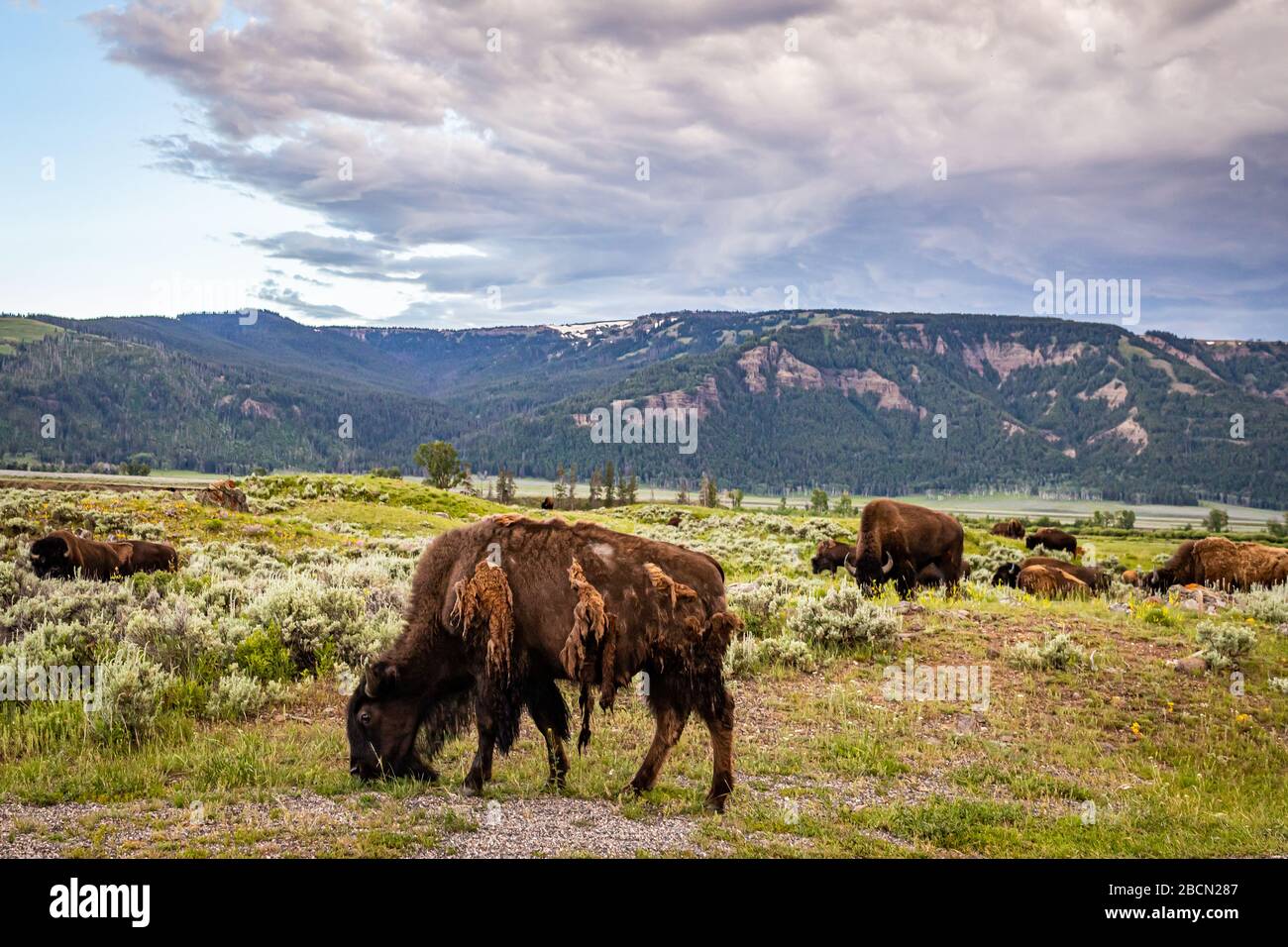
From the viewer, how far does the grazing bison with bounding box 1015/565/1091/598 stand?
23.2m

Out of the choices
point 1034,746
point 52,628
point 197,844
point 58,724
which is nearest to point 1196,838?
point 1034,746

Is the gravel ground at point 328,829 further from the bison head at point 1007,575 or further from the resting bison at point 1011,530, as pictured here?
the resting bison at point 1011,530

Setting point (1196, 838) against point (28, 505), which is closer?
point (1196, 838)

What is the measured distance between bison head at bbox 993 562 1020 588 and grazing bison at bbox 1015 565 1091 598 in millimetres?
1454

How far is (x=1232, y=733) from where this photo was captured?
10086 mm

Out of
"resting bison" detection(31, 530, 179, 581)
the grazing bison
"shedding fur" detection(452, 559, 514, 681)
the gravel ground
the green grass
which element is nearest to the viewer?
the gravel ground

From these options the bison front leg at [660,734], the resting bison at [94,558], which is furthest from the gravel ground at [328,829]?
the resting bison at [94,558]

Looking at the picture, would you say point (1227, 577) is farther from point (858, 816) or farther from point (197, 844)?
point (197, 844)

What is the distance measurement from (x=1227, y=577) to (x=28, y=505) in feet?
115

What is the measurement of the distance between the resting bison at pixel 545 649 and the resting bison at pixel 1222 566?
20.7m

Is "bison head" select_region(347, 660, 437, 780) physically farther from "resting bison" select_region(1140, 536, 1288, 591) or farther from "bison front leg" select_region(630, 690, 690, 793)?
"resting bison" select_region(1140, 536, 1288, 591)

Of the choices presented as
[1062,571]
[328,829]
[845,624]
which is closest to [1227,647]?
[845,624]

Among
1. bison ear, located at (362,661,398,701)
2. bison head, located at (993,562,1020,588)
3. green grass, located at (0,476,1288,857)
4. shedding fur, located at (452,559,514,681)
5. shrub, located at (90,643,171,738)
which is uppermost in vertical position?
shedding fur, located at (452,559,514,681)

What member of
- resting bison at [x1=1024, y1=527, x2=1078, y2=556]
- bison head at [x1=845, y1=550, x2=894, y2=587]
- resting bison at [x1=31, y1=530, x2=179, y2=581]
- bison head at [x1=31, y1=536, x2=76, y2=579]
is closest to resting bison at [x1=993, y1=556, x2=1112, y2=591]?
bison head at [x1=845, y1=550, x2=894, y2=587]
